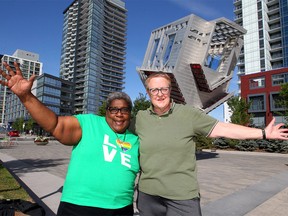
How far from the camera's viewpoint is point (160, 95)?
2359mm

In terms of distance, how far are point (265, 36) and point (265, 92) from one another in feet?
116

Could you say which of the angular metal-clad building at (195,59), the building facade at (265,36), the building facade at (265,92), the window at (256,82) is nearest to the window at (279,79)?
the building facade at (265,92)

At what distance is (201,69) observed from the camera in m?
21.0

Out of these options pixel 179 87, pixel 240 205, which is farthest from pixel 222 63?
pixel 240 205

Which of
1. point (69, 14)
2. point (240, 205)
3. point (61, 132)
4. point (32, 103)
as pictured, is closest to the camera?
point (32, 103)

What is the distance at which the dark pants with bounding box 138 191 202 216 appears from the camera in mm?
2111

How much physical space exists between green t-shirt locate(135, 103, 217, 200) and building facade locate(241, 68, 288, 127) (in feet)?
154

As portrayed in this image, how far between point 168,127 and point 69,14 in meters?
128

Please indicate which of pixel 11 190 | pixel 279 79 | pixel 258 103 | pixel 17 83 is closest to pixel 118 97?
pixel 17 83

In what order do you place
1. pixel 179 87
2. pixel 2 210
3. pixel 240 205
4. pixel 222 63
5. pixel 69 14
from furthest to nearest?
pixel 69 14 → pixel 222 63 → pixel 179 87 → pixel 240 205 → pixel 2 210

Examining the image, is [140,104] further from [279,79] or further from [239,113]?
[279,79]

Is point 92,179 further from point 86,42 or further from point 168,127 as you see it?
point 86,42

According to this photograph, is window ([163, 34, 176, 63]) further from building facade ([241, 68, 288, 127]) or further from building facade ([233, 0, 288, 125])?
building facade ([233, 0, 288, 125])

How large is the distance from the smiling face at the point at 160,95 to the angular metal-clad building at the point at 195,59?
18.2 metres
